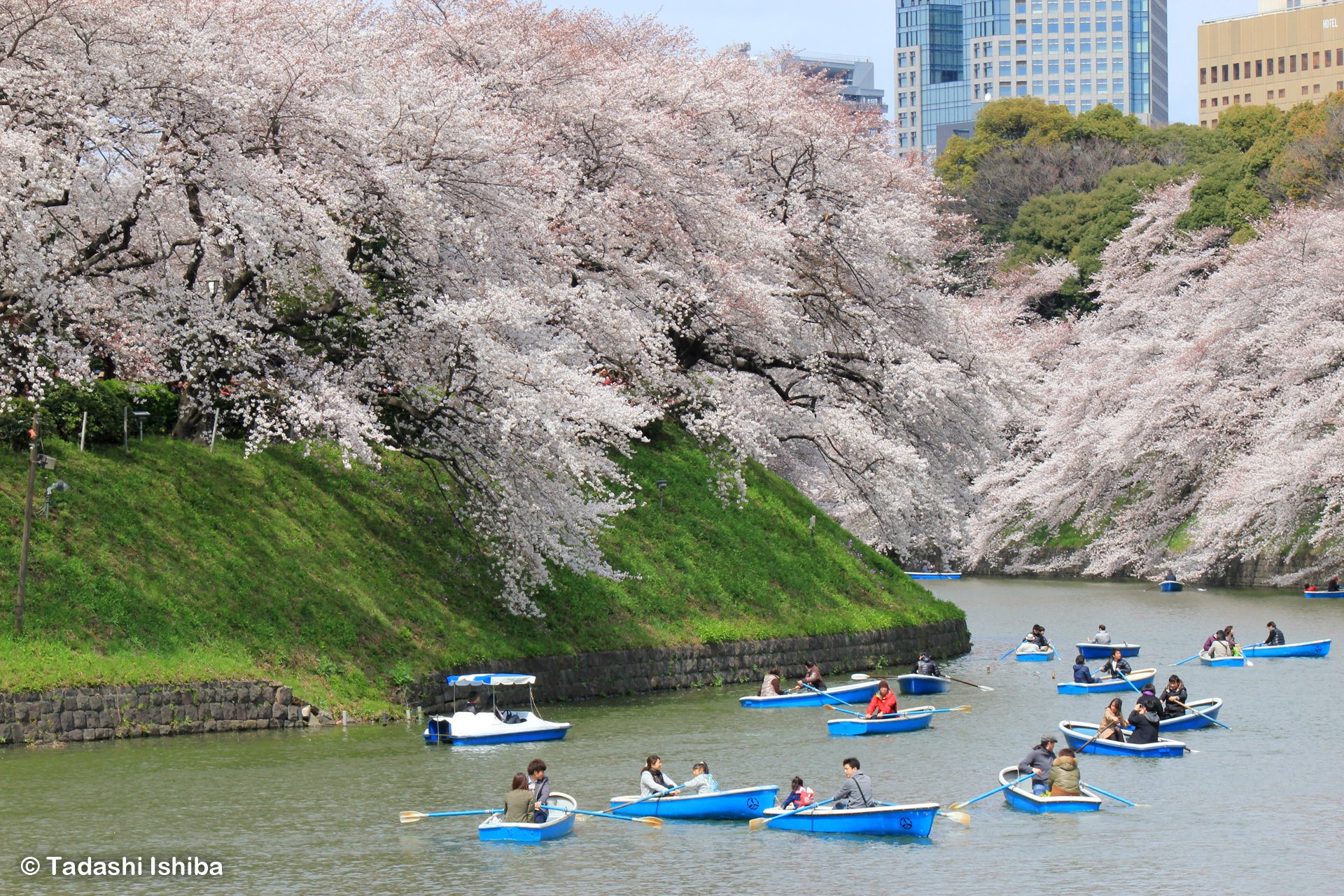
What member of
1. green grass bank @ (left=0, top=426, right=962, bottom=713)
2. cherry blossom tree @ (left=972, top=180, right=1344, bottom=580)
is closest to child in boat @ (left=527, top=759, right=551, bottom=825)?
green grass bank @ (left=0, top=426, right=962, bottom=713)

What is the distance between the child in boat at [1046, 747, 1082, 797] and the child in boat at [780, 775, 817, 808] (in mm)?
3837

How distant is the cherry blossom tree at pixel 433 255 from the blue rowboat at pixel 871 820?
9.78 m

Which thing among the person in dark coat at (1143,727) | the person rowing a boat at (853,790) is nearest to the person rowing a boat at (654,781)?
the person rowing a boat at (853,790)

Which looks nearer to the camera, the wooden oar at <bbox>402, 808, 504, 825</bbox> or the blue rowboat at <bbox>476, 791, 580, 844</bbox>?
the blue rowboat at <bbox>476, 791, 580, 844</bbox>

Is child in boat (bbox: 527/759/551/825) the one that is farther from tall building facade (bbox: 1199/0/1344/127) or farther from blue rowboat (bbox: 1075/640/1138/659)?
tall building facade (bbox: 1199/0/1344/127)

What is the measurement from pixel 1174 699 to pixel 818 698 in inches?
307

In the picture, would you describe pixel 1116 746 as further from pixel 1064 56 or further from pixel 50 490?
pixel 1064 56

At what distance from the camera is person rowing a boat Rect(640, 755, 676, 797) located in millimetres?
20797

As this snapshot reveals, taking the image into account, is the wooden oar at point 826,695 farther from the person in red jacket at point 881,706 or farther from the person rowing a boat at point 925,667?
the person in red jacket at point 881,706

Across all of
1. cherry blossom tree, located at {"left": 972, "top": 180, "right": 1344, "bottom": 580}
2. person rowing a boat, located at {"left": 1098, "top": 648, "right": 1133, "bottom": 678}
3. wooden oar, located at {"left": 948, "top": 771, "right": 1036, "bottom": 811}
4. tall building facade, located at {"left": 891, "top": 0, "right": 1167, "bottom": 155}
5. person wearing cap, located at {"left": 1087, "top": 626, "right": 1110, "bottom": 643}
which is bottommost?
wooden oar, located at {"left": 948, "top": 771, "right": 1036, "bottom": 811}

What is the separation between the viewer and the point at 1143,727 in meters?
25.7

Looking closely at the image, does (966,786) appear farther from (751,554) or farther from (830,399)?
(830,399)

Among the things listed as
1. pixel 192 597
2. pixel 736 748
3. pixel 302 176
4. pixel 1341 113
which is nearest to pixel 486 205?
pixel 302 176

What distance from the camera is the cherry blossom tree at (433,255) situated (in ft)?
84.7
